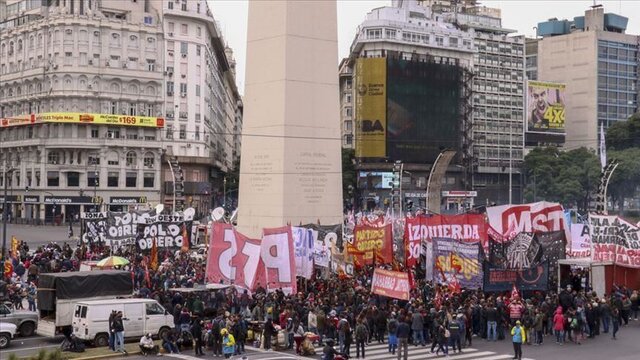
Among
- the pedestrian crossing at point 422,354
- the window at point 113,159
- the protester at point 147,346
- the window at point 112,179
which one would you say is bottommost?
the pedestrian crossing at point 422,354

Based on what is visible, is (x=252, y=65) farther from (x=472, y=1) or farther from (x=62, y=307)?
(x=472, y=1)

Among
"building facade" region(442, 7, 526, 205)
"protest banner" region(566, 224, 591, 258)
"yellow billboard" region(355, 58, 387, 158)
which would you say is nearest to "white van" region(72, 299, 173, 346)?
"protest banner" region(566, 224, 591, 258)

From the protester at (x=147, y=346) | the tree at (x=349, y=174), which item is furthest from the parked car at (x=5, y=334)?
the tree at (x=349, y=174)

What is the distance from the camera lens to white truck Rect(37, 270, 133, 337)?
75.7 feet

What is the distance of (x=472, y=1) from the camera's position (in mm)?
130250

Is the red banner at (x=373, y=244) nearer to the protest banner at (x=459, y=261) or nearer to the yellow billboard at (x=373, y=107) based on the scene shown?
the protest banner at (x=459, y=261)

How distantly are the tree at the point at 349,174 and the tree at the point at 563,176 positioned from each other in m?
22.4

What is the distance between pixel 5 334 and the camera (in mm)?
22766

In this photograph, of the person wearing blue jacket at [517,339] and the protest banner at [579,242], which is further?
the protest banner at [579,242]

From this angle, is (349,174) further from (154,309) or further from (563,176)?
(154,309)

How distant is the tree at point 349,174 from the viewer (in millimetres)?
102250

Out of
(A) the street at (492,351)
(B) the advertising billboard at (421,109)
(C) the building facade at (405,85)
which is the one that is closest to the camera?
(A) the street at (492,351)

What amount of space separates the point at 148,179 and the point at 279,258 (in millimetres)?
61355

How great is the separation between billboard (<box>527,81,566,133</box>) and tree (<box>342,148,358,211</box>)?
29170 millimetres
